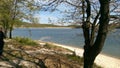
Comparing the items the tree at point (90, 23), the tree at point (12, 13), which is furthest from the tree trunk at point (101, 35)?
the tree at point (12, 13)

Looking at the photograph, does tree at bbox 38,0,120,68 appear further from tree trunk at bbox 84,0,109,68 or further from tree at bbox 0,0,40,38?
tree at bbox 0,0,40,38

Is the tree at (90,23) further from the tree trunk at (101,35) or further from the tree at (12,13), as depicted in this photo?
the tree at (12,13)

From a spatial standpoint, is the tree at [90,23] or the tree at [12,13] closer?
the tree at [90,23]

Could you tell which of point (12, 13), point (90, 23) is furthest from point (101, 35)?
point (12, 13)

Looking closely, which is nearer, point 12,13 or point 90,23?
point 90,23

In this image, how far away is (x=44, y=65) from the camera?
1742 centimetres

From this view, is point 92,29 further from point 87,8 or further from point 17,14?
point 17,14

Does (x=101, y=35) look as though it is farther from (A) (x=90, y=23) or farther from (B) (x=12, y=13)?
Answer: (B) (x=12, y=13)

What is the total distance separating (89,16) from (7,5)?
20.2m

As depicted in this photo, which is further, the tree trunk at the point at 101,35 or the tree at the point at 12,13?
the tree at the point at 12,13

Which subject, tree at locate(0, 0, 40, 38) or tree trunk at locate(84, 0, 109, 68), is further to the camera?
tree at locate(0, 0, 40, 38)

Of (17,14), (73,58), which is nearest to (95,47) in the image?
(73,58)

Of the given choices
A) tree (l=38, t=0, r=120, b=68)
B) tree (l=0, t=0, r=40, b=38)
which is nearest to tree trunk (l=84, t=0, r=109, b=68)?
tree (l=38, t=0, r=120, b=68)

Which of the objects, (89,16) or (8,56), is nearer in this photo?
(89,16)
